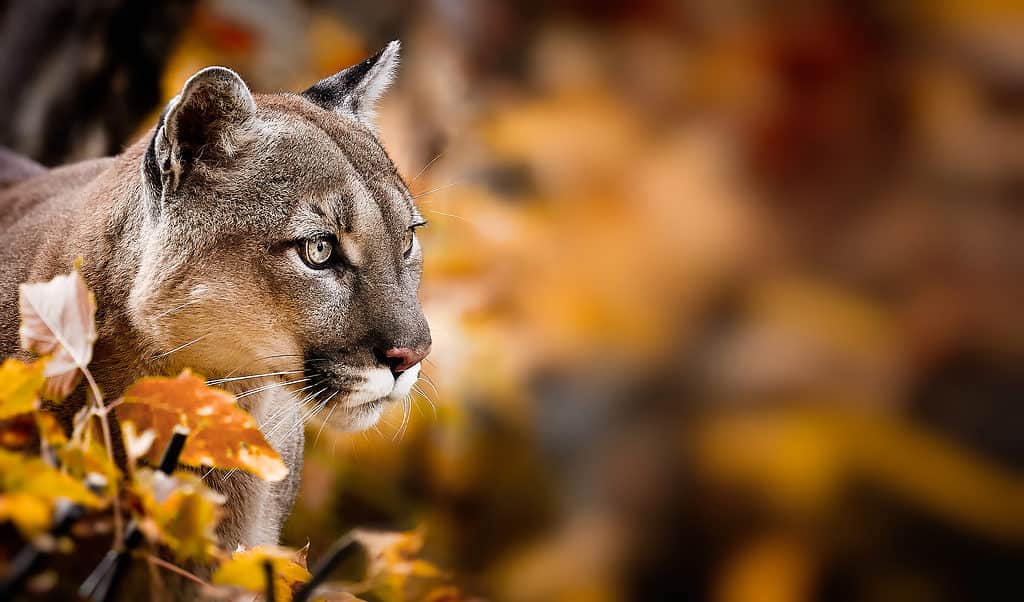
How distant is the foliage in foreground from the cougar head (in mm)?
410

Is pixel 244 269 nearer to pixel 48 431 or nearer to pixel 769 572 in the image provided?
pixel 48 431

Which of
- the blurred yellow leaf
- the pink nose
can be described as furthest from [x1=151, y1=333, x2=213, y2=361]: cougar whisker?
the blurred yellow leaf

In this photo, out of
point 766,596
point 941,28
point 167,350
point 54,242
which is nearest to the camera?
point 941,28

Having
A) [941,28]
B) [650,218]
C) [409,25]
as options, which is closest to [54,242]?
[650,218]

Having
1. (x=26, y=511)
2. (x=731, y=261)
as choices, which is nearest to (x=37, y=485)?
(x=26, y=511)

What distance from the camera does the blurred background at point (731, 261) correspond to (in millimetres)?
1655

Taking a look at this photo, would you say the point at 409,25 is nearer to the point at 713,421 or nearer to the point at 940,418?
the point at 713,421

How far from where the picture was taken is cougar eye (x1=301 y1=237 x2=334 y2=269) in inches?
73.4

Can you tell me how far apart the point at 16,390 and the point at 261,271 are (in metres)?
0.65

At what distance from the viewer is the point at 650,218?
2.12 metres

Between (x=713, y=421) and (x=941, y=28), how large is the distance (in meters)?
0.89

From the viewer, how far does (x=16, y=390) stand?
48.7 inches

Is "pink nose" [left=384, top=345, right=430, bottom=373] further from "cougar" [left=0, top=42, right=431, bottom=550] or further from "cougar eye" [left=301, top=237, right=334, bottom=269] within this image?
"cougar eye" [left=301, top=237, right=334, bottom=269]

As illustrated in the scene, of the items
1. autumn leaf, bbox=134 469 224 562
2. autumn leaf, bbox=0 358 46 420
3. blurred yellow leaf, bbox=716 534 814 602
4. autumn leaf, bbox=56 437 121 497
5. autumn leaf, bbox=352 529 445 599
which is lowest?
blurred yellow leaf, bbox=716 534 814 602
